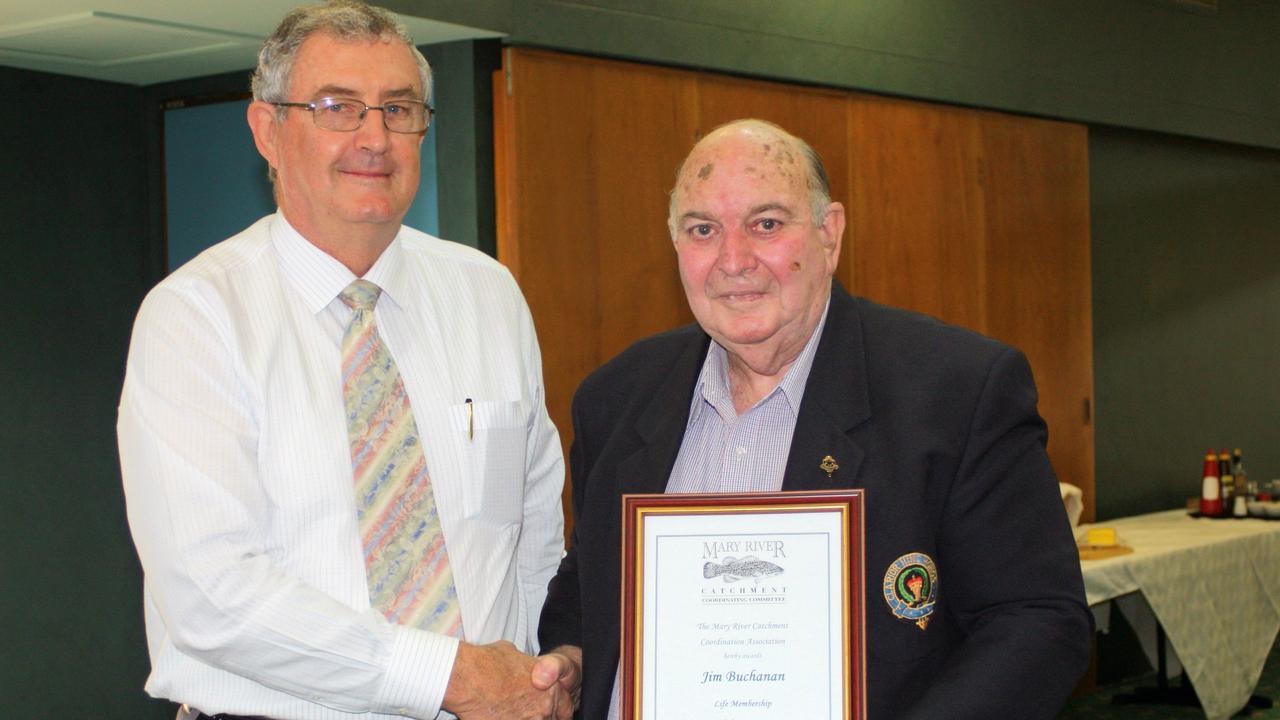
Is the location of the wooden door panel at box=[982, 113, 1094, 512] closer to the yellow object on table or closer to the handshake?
the yellow object on table

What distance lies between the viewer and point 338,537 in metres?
2.07

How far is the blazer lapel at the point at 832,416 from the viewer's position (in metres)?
1.86

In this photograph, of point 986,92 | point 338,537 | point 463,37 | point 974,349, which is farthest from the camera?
point 986,92

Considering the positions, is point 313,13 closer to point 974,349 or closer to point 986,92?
point 974,349

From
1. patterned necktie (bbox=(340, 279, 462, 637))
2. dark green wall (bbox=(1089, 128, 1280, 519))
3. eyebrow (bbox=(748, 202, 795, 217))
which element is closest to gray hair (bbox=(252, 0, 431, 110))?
patterned necktie (bbox=(340, 279, 462, 637))

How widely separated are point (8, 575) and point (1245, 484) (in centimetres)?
582

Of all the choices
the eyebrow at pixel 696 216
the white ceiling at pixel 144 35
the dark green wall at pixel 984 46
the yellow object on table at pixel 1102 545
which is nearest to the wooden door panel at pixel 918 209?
the dark green wall at pixel 984 46

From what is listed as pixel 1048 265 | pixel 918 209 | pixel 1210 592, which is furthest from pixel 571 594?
pixel 1048 265

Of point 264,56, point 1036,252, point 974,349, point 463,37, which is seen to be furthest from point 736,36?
point 974,349

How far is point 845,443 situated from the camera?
73.4 inches

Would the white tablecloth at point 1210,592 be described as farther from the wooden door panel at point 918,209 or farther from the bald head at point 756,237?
the bald head at point 756,237

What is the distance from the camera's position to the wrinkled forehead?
1.93 m

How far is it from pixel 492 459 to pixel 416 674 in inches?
17.3

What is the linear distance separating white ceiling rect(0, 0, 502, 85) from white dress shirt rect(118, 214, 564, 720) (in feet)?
4.79
